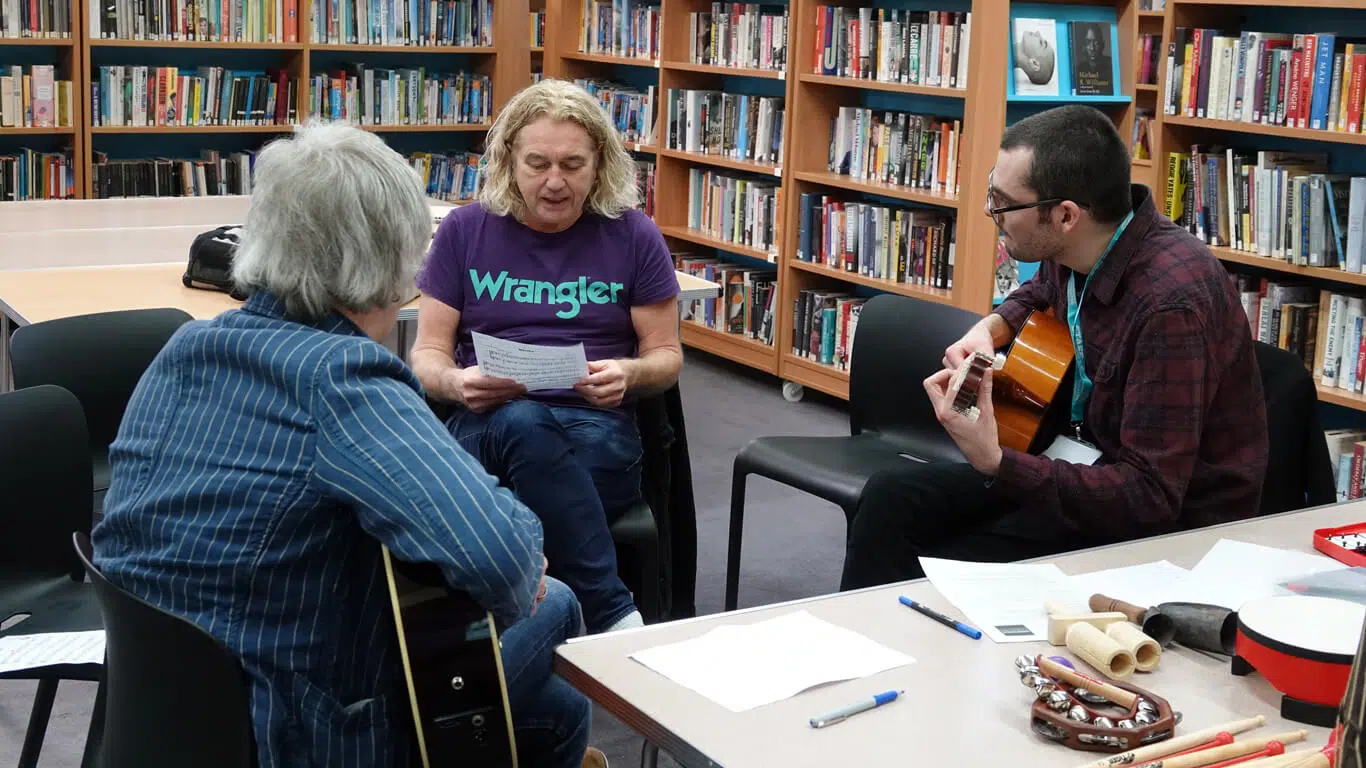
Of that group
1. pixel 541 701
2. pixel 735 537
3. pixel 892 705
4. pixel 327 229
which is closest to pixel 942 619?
pixel 892 705

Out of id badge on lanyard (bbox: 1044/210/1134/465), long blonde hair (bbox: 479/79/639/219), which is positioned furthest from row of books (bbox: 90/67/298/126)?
id badge on lanyard (bbox: 1044/210/1134/465)

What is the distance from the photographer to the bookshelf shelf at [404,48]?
6.48 meters

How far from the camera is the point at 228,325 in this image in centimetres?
157

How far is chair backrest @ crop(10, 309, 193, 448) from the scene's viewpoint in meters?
2.88

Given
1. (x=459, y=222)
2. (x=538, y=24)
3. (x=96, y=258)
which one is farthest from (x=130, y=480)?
(x=538, y=24)

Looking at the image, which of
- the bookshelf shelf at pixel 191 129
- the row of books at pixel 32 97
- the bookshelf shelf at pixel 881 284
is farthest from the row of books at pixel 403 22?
the bookshelf shelf at pixel 881 284

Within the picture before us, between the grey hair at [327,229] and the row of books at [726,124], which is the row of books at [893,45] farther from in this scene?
the grey hair at [327,229]

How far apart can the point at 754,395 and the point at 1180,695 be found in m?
4.23

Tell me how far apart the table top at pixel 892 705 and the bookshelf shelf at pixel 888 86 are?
3.37 m

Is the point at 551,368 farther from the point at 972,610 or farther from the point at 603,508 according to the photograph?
the point at 972,610

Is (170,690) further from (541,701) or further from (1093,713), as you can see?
(1093,713)

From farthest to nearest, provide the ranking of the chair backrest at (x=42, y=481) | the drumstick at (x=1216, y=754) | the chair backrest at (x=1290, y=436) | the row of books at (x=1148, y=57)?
the row of books at (x=1148, y=57) < the chair backrest at (x=1290, y=436) < the chair backrest at (x=42, y=481) < the drumstick at (x=1216, y=754)

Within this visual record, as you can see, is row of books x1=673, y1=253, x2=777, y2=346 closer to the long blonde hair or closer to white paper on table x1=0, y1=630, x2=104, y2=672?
the long blonde hair

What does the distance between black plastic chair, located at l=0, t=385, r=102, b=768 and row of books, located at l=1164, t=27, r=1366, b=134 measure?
3421 mm
